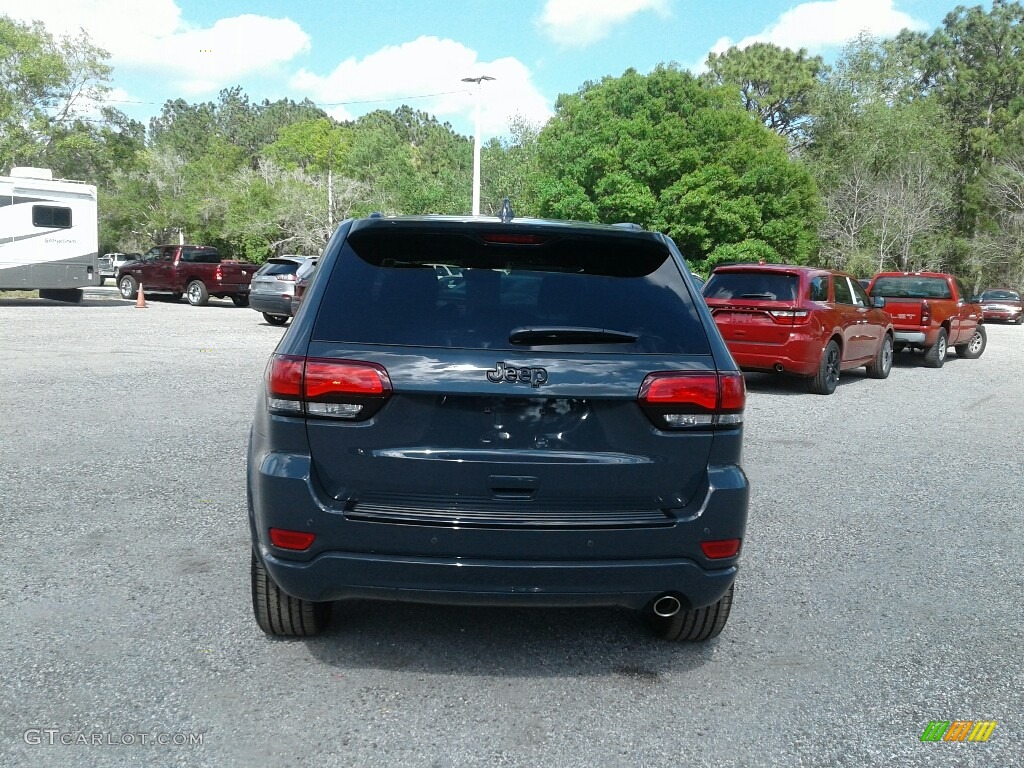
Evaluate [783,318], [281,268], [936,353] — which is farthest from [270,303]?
[936,353]

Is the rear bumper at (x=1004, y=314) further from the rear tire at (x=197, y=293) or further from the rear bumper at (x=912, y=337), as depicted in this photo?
the rear tire at (x=197, y=293)

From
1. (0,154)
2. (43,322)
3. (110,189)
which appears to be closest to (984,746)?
(43,322)

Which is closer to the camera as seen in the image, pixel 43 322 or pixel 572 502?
pixel 572 502

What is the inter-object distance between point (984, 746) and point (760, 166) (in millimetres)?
40161

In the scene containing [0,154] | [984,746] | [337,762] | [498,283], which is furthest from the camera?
[0,154]

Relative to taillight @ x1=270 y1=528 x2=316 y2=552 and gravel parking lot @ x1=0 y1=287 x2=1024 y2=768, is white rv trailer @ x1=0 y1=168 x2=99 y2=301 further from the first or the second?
taillight @ x1=270 y1=528 x2=316 y2=552

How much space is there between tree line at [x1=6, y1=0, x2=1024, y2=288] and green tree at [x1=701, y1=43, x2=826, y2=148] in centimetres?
15

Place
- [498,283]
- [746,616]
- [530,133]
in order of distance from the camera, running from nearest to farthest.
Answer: [498,283] → [746,616] → [530,133]

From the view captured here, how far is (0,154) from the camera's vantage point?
38188 mm

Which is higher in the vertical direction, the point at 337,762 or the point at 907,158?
the point at 907,158

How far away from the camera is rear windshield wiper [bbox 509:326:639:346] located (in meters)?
3.32

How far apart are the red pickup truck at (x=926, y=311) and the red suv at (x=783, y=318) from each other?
15.7ft

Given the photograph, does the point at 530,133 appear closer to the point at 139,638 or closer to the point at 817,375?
the point at 817,375

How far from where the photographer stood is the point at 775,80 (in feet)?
209
